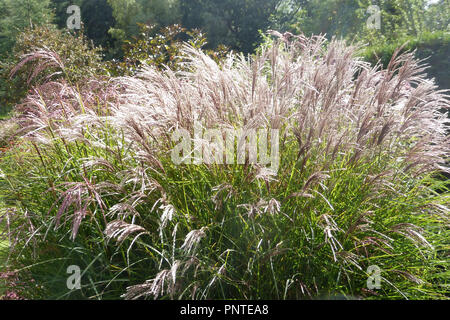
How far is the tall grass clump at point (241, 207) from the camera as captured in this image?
7.18 ft

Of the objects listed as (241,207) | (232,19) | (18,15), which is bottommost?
(241,207)

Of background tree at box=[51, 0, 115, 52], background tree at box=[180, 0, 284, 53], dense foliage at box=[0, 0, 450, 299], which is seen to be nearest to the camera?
dense foliage at box=[0, 0, 450, 299]

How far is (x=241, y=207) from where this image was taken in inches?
92.0

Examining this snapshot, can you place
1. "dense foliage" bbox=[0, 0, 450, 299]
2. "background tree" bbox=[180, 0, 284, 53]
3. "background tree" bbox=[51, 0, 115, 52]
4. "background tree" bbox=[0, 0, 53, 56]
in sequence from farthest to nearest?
"background tree" bbox=[51, 0, 115, 52] → "background tree" bbox=[0, 0, 53, 56] → "background tree" bbox=[180, 0, 284, 53] → "dense foliage" bbox=[0, 0, 450, 299]

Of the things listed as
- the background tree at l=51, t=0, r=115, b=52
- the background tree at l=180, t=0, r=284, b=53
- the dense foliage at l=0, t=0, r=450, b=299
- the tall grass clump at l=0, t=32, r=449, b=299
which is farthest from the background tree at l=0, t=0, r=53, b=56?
the tall grass clump at l=0, t=32, r=449, b=299

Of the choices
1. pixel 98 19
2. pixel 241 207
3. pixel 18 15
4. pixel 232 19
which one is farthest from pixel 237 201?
pixel 18 15

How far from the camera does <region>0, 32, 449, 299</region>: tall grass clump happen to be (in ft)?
7.18

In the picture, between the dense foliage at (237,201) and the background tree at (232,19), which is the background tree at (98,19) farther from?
the dense foliage at (237,201)

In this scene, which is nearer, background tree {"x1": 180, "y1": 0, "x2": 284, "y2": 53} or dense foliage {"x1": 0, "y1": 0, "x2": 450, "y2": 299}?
dense foliage {"x1": 0, "y1": 0, "x2": 450, "y2": 299}

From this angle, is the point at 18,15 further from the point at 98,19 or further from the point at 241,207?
the point at 241,207

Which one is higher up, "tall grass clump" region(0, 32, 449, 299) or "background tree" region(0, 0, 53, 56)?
"background tree" region(0, 0, 53, 56)

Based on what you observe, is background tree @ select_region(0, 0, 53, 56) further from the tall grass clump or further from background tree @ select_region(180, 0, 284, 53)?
the tall grass clump
